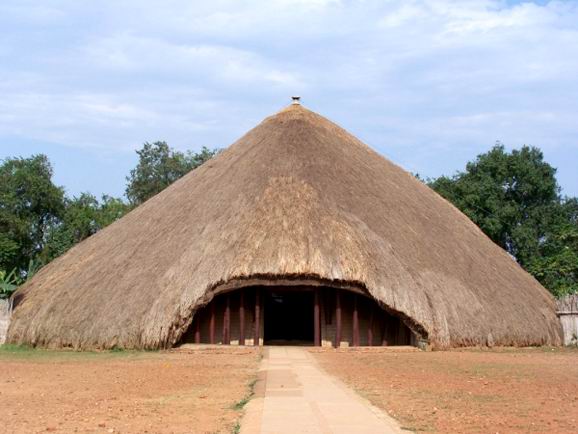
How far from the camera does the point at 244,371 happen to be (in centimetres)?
1548

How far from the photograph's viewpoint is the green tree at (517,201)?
44.5 meters

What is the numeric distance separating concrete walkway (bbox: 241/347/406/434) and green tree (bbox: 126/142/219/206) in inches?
1707

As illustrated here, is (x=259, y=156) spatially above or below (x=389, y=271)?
above

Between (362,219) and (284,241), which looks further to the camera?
(362,219)

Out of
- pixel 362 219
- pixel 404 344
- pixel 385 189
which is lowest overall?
pixel 404 344

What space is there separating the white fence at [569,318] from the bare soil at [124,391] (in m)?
11.3

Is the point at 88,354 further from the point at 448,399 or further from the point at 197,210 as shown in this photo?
the point at 448,399

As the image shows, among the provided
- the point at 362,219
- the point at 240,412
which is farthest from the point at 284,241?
the point at 240,412

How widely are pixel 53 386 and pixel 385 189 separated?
15.9m

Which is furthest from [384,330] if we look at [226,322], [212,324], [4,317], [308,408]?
[308,408]

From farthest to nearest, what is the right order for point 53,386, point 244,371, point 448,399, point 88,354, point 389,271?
point 389,271, point 88,354, point 244,371, point 53,386, point 448,399

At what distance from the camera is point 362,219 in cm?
2328

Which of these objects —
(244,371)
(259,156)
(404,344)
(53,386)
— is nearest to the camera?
(53,386)

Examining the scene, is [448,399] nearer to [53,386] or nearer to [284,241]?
[53,386]
